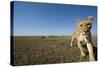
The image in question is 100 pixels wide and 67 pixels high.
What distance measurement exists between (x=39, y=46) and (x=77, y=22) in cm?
61

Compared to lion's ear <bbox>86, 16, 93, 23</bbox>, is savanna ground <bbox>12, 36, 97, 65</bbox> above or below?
below

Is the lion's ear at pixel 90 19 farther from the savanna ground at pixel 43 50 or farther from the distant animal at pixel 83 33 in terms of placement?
the savanna ground at pixel 43 50

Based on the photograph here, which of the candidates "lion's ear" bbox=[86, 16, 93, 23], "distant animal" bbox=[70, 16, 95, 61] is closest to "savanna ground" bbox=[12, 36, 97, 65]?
Answer: "distant animal" bbox=[70, 16, 95, 61]

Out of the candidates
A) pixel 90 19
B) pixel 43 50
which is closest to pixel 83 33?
pixel 90 19

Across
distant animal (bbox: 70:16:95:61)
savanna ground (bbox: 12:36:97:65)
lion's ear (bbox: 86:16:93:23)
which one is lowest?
savanna ground (bbox: 12:36:97:65)

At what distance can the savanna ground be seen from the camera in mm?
2369

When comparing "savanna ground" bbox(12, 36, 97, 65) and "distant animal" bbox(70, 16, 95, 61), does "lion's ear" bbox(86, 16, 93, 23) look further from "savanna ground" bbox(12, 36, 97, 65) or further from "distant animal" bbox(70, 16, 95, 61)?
"savanna ground" bbox(12, 36, 97, 65)

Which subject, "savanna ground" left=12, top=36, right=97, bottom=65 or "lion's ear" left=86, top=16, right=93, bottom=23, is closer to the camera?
"savanna ground" left=12, top=36, right=97, bottom=65

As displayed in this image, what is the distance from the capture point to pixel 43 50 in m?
2.51

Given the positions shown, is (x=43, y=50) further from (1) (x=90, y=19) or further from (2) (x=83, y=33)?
(1) (x=90, y=19)

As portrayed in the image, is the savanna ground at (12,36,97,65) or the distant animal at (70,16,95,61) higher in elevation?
the distant animal at (70,16,95,61)

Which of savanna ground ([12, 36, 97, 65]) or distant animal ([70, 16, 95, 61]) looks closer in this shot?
savanna ground ([12, 36, 97, 65])

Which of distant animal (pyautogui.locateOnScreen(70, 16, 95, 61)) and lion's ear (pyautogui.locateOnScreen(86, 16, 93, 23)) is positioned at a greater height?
lion's ear (pyautogui.locateOnScreen(86, 16, 93, 23))
